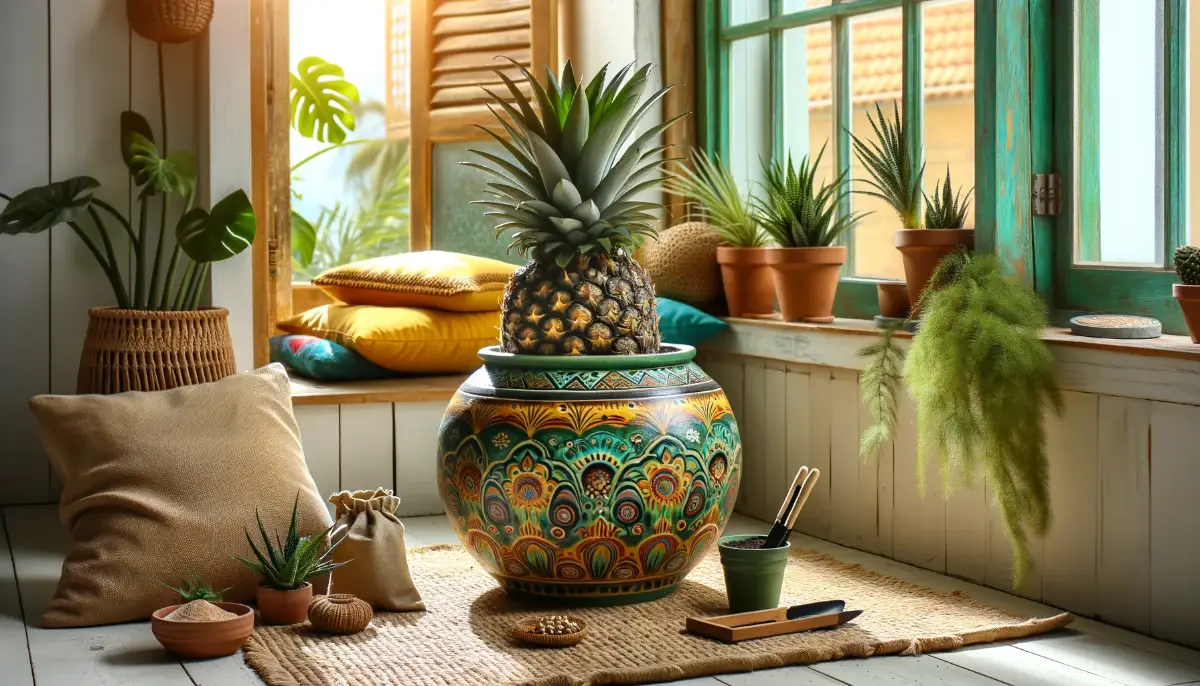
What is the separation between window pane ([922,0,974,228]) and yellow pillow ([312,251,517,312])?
4.09ft

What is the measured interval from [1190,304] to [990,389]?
1.31ft

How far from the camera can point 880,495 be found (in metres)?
3.18

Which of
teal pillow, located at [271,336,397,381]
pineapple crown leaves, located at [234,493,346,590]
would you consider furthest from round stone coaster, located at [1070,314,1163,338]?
teal pillow, located at [271,336,397,381]

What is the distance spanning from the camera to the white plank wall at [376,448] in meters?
3.57

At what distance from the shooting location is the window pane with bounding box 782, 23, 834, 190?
366 cm

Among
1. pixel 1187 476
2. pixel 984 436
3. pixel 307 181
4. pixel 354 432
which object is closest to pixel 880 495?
pixel 984 436

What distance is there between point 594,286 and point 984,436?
2.74 ft

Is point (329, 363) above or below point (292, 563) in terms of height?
above

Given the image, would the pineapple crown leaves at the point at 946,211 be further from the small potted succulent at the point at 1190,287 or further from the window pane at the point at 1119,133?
the small potted succulent at the point at 1190,287

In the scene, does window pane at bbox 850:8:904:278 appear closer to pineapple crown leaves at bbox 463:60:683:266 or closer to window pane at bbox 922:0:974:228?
window pane at bbox 922:0:974:228

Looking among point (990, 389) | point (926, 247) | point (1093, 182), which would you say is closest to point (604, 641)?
point (990, 389)

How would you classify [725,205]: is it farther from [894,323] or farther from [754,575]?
[754,575]

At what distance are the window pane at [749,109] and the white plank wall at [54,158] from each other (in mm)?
1589

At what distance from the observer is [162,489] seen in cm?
264
